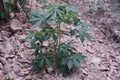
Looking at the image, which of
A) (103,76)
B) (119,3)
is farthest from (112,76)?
(119,3)

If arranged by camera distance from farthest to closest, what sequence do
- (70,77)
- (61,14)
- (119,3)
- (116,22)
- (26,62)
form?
(119,3) → (116,22) → (26,62) → (70,77) → (61,14)

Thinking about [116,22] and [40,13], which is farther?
[116,22]

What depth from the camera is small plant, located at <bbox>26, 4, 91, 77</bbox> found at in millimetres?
1918

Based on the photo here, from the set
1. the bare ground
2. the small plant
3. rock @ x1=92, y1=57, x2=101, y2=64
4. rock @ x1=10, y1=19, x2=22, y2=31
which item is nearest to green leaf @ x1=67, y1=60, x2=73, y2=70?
the small plant

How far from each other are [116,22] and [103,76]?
0.95m

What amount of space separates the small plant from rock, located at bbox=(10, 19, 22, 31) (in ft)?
1.62

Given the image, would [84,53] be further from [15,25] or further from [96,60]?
[15,25]

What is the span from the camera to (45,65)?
213 cm

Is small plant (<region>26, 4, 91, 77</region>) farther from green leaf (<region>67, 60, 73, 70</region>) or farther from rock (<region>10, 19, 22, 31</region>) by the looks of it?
rock (<region>10, 19, 22, 31</region>)

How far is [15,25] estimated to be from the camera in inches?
103

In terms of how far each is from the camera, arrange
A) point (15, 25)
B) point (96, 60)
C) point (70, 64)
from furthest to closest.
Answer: point (15, 25), point (96, 60), point (70, 64)

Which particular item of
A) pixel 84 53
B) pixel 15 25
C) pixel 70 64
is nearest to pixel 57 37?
pixel 70 64

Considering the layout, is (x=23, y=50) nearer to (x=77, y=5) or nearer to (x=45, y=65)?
(x=45, y=65)

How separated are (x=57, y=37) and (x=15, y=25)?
80cm
